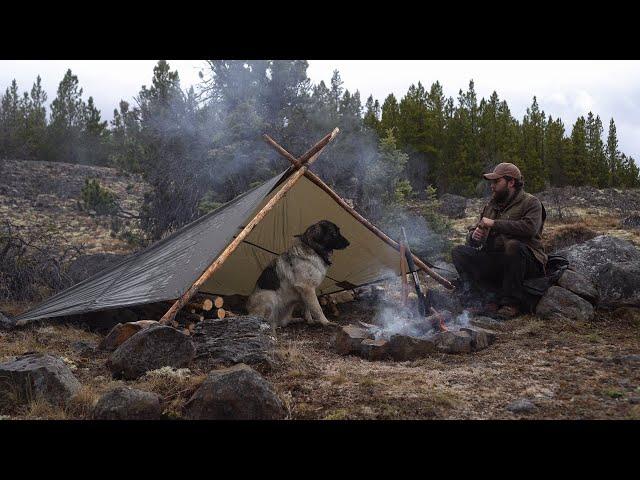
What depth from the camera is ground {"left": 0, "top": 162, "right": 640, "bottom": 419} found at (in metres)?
3.65

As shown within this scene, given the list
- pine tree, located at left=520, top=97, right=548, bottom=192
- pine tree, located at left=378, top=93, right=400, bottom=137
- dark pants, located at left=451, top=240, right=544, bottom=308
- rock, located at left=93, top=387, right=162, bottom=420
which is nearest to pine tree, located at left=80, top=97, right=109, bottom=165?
pine tree, located at left=378, top=93, right=400, bottom=137

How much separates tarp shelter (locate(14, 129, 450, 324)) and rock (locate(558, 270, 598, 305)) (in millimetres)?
2304

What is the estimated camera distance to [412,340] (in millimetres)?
5379

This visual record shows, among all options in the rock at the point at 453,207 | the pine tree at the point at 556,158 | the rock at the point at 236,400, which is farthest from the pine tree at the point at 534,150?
the rock at the point at 236,400

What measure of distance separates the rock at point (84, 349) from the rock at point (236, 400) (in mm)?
2467

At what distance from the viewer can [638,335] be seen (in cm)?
585

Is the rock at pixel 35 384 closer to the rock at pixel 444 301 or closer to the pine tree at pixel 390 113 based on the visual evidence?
the rock at pixel 444 301

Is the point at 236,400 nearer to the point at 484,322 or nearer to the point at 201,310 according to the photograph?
the point at 201,310

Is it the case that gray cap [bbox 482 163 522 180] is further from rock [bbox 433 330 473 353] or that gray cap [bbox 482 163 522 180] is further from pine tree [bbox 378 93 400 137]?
pine tree [bbox 378 93 400 137]

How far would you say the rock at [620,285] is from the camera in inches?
266

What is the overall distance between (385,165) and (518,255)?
6.99 metres

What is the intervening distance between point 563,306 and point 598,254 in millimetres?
1701

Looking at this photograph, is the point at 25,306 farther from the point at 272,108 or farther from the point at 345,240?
the point at 272,108
